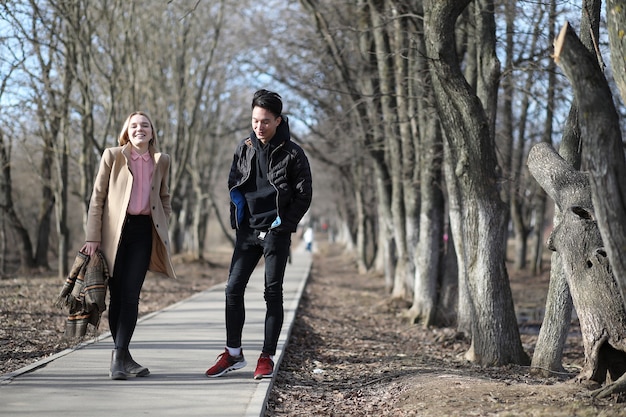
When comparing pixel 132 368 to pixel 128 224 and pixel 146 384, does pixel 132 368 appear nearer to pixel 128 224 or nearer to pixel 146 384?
pixel 146 384

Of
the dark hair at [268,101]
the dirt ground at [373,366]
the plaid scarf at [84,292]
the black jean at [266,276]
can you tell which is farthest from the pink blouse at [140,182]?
the dirt ground at [373,366]

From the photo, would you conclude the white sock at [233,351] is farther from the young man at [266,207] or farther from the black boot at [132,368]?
the black boot at [132,368]

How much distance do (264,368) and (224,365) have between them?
337 mm

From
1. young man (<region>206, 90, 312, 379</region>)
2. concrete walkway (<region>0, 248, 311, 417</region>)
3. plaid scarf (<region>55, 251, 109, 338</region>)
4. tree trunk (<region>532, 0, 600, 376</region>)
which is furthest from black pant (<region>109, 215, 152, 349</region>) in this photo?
tree trunk (<region>532, 0, 600, 376</region>)

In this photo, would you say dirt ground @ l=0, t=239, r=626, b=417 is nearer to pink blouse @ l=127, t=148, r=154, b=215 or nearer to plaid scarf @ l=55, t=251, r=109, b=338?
plaid scarf @ l=55, t=251, r=109, b=338

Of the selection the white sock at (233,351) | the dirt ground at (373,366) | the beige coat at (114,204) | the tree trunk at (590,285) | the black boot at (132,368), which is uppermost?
the beige coat at (114,204)

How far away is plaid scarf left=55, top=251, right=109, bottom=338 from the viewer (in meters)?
6.27

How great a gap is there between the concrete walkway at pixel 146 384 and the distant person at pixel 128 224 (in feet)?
1.14

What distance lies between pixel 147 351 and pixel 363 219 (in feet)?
79.2

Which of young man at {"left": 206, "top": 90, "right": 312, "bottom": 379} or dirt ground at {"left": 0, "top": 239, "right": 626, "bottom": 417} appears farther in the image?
young man at {"left": 206, "top": 90, "right": 312, "bottom": 379}

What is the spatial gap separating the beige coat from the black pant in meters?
0.08

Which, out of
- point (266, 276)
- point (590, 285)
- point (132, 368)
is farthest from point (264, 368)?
point (590, 285)

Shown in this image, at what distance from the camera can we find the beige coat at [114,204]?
250 inches

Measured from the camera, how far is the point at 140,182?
21.3 ft
